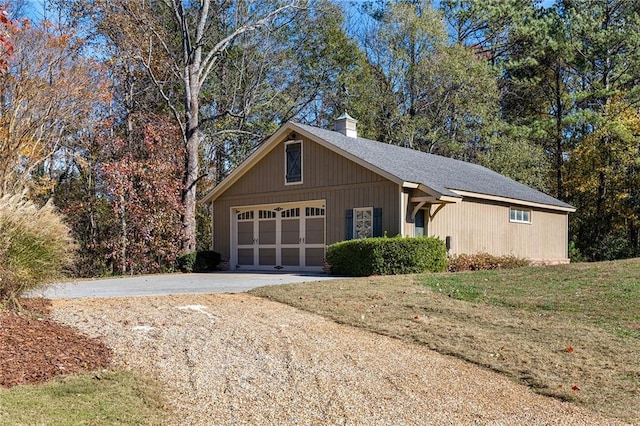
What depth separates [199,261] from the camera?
20391mm

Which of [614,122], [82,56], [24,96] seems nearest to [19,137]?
[24,96]

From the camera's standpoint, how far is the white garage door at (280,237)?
18.7 metres

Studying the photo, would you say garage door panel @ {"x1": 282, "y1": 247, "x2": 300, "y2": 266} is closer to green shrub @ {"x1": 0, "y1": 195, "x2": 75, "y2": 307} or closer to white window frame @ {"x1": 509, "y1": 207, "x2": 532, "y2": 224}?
white window frame @ {"x1": 509, "y1": 207, "x2": 532, "y2": 224}

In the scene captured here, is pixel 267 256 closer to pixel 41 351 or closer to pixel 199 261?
pixel 199 261

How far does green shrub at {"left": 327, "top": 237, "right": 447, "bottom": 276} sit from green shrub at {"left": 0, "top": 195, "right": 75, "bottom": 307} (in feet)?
27.2

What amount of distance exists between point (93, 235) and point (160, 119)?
536cm

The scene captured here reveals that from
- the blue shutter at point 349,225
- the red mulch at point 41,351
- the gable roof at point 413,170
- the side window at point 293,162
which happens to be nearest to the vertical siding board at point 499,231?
the gable roof at point 413,170

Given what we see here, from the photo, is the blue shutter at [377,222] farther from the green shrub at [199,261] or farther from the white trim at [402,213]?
the green shrub at [199,261]

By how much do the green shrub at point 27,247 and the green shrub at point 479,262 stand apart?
37.9 feet

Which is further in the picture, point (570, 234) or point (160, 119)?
point (570, 234)

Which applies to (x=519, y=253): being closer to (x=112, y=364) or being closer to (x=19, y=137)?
(x=19, y=137)

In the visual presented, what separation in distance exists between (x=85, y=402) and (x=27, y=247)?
380 centimetres

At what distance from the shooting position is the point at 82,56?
20359 millimetres

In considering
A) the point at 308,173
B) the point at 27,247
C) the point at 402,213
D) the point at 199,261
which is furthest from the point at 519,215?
the point at 27,247
